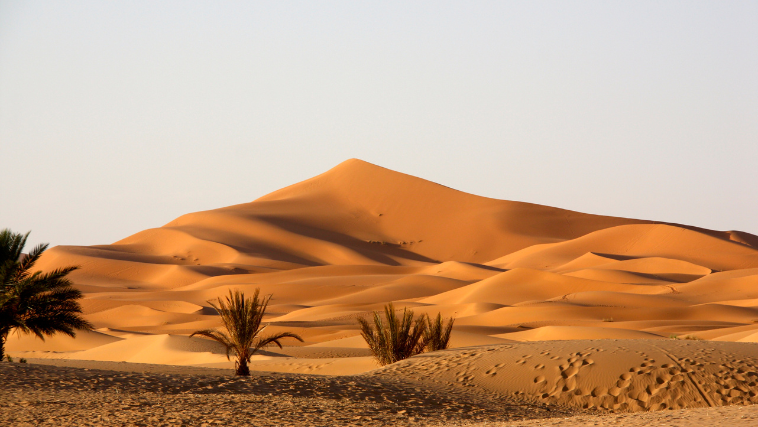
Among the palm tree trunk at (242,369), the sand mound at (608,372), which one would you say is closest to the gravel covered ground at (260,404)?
the palm tree trunk at (242,369)

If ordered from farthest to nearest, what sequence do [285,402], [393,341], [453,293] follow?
1. [453,293]
2. [393,341]
3. [285,402]

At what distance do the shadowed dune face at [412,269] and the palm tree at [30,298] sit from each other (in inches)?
230

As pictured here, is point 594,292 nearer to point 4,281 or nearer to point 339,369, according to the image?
Answer: point 339,369

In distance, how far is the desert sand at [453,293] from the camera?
1116 cm

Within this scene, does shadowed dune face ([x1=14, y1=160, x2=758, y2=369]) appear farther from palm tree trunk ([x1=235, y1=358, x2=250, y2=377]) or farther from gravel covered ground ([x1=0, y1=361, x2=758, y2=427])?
gravel covered ground ([x1=0, y1=361, x2=758, y2=427])

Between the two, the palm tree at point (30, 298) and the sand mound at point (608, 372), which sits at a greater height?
the palm tree at point (30, 298)

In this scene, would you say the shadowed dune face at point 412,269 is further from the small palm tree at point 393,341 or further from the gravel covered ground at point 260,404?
the gravel covered ground at point 260,404

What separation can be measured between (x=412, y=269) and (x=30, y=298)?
47.2m

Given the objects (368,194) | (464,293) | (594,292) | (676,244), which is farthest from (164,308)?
(368,194)

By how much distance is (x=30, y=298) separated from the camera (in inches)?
518

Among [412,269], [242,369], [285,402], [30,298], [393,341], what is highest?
[412,269]

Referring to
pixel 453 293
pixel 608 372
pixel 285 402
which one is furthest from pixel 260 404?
pixel 453 293

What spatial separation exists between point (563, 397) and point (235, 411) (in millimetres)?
4737

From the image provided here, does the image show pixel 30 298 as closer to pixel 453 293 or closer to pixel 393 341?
pixel 393 341
